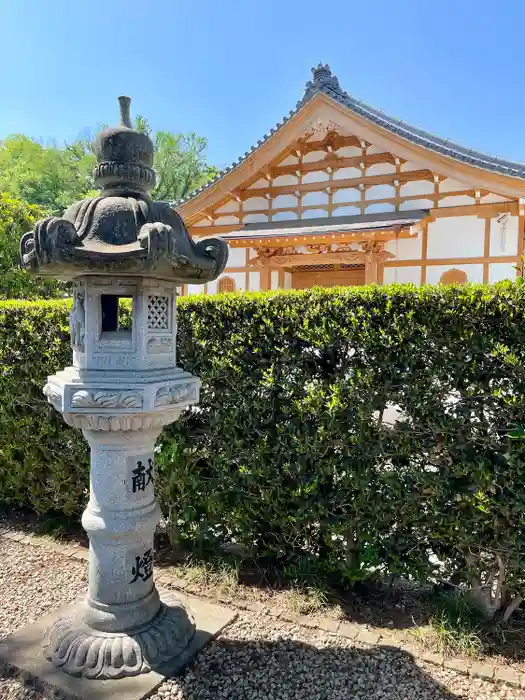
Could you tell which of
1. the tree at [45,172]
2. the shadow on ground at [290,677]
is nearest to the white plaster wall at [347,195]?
the shadow on ground at [290,677]

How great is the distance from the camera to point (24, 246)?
8.25ft

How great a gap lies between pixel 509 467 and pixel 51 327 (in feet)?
12.6

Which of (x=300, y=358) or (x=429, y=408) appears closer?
(x=429, y=408)

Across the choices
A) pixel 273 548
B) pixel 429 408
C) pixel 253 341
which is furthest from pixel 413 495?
pixel 253 341

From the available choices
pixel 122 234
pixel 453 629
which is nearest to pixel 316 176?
pixel 122 234

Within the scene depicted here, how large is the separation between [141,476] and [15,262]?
654cm

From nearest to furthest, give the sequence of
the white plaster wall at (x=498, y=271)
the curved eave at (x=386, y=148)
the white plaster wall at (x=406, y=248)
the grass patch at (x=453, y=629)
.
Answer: the grass patch at (x=453, y=629) < the curved eave at (x=386, y=148) < the white plaster wall at (x=498, y=271) < the white plaster wall at (x=406, y=248)

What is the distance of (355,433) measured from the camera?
10.7ft

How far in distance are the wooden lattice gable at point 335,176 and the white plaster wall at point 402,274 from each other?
4.48ft

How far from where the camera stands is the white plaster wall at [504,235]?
986 cm

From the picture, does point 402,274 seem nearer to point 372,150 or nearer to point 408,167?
point 408,167

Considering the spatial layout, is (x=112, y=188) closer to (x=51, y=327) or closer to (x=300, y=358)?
(x=300, y=358)

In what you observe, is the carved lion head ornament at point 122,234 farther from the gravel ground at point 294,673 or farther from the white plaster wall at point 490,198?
the white plaster wall at point 490,198

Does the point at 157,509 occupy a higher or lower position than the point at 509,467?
lower
